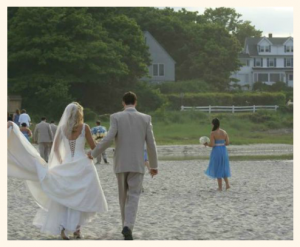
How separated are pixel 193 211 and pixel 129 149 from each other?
3807 millimetres

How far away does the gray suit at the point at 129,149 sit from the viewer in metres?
12.1

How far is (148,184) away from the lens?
2234 cm

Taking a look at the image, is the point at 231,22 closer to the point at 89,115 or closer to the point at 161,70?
the point at 161,70

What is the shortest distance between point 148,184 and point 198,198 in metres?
4.15

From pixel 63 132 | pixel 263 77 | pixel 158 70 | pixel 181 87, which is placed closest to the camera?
pixel 63 132

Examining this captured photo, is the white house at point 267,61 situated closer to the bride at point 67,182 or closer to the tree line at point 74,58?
the tree line at point 74,58

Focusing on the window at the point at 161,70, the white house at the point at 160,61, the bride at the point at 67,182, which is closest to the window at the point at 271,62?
the white house at the point at 160,61

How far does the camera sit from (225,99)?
84.2 m

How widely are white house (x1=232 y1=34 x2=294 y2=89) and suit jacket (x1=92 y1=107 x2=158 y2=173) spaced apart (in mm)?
116657

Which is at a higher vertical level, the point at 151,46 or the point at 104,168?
the point at 151,46

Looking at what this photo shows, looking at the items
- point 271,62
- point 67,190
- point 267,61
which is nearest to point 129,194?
point 67,190

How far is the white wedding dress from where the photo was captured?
39.8 ft

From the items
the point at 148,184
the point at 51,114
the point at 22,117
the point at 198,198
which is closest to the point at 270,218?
the point at 198,198

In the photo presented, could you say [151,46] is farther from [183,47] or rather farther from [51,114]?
[51,114]
